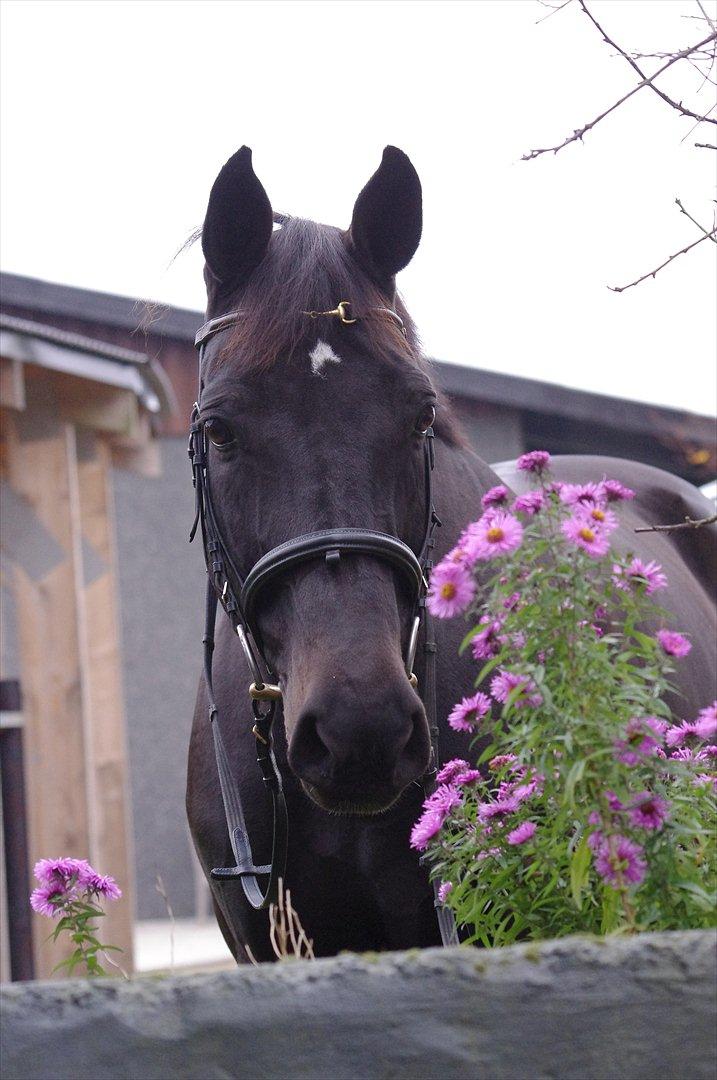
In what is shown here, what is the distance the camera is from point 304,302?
2703 millimetres

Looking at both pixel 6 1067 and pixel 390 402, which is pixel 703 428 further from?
pixel 6 1067

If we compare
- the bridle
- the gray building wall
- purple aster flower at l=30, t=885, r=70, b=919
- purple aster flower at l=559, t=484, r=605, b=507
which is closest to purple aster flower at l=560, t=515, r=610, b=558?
purple aster flower at l=559, t=484, r=605, b=507

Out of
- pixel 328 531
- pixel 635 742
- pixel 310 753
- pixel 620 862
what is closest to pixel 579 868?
pixel 620 862

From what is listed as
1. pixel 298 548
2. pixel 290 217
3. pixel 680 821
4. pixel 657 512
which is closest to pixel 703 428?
pixel 657 512

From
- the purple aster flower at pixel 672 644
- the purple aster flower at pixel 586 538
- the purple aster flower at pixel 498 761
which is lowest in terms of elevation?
the purple aster flower at pixel 498 761

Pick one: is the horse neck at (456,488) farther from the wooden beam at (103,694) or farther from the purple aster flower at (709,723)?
the wooden beam at (103,694)

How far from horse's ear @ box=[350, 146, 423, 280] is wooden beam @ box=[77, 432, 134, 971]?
382 cm

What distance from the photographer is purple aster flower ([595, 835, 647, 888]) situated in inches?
62.1

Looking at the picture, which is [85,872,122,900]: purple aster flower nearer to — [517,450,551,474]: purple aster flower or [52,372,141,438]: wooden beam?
[517,450,551,474]: purple aster flower

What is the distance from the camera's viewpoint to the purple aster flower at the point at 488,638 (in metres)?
1.80

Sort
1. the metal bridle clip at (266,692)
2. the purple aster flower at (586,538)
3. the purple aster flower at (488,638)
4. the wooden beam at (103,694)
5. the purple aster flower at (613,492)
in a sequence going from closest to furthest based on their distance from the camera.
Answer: the purple aster flower at (586,538)
the purple aster flower at (488,638)
the purple aster flower at (613,492)
the metal bridle clip at (266,692)
the wooden beam at (103,694)

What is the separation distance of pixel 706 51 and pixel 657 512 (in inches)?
118

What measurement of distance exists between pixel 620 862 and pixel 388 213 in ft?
5.75

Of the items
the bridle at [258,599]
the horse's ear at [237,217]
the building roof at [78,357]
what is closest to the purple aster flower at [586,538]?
the bridle at [258,599]
